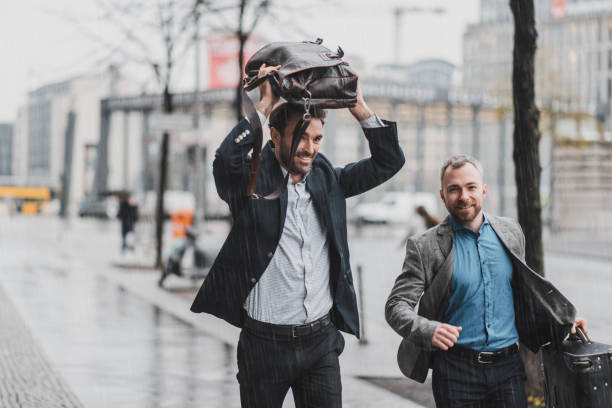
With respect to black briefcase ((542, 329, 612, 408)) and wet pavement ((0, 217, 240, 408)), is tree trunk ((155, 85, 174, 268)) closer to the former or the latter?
wet pavement ((0, 217, 240, 408))

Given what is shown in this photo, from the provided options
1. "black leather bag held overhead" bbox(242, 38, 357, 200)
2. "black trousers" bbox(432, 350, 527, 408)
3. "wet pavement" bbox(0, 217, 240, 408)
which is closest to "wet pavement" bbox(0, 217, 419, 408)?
"wet pavement" bbox(0, 217, 240, 408)

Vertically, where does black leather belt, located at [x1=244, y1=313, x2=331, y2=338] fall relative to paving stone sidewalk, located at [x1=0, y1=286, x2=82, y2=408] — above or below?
above

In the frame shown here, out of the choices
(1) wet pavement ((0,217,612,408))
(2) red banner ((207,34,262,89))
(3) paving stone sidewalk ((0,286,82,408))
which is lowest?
(1) wet pavement ((0,217,612,408))

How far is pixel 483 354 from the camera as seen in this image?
348 cm

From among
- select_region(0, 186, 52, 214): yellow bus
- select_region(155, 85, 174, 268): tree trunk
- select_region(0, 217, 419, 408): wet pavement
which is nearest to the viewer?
select_region(0, 217, 419, 408): wet pavement

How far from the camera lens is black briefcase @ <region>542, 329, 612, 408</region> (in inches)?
125

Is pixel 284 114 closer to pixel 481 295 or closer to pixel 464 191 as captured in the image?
pixel 464 191

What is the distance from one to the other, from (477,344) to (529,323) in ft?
0.82

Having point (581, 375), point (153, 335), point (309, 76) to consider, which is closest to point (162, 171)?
point (153, 335)

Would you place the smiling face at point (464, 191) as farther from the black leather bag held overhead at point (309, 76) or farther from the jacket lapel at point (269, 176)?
the jacket lapel at point (269, 176)

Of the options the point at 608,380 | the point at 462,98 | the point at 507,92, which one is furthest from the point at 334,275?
the point at 462,98

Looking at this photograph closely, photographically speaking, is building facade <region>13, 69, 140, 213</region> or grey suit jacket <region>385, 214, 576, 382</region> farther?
building facade <region>13, 69, 140, 213</region>

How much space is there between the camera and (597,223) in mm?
37188

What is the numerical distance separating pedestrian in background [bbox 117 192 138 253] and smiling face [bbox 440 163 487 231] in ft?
71.4
